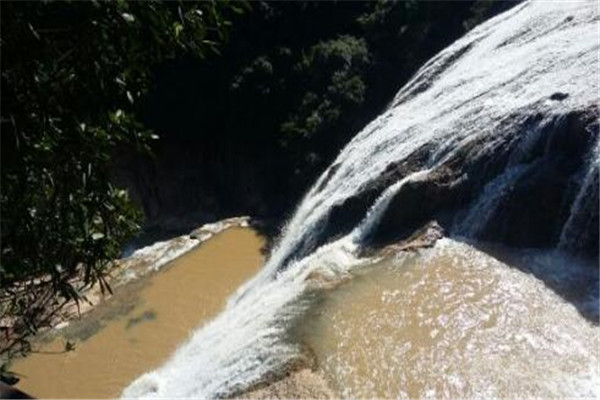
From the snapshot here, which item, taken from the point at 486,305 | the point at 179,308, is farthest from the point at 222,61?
the point at 486,305

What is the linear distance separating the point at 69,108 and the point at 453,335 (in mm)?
6082

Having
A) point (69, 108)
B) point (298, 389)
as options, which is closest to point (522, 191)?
point (298, 389)

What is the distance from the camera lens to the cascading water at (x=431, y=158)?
10117 millimetres

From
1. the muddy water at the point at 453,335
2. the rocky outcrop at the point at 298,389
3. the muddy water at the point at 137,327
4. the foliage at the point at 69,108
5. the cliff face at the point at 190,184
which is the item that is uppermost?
the foliage at the point at 69,108

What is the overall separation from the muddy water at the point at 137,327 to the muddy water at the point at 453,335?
4356 millimetres

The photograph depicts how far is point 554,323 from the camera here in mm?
8594

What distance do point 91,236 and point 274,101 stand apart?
1780 cm

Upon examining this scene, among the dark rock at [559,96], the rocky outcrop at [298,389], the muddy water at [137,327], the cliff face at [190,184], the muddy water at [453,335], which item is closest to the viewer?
the muddy water at [453,335]

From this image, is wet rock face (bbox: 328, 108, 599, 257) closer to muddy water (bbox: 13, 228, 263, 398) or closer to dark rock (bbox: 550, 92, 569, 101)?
dark rock (bbox: 550, 92, 569, 101)

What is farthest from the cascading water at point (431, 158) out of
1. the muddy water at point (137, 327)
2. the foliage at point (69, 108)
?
the foliage at point (69, 108)

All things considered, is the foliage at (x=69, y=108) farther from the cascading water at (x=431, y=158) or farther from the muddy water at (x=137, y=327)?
the muddy water at (x=137, y=327)

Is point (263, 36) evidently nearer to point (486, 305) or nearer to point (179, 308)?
point (179, 308)

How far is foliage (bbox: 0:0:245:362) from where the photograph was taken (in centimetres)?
336

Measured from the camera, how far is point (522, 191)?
1076 cm
